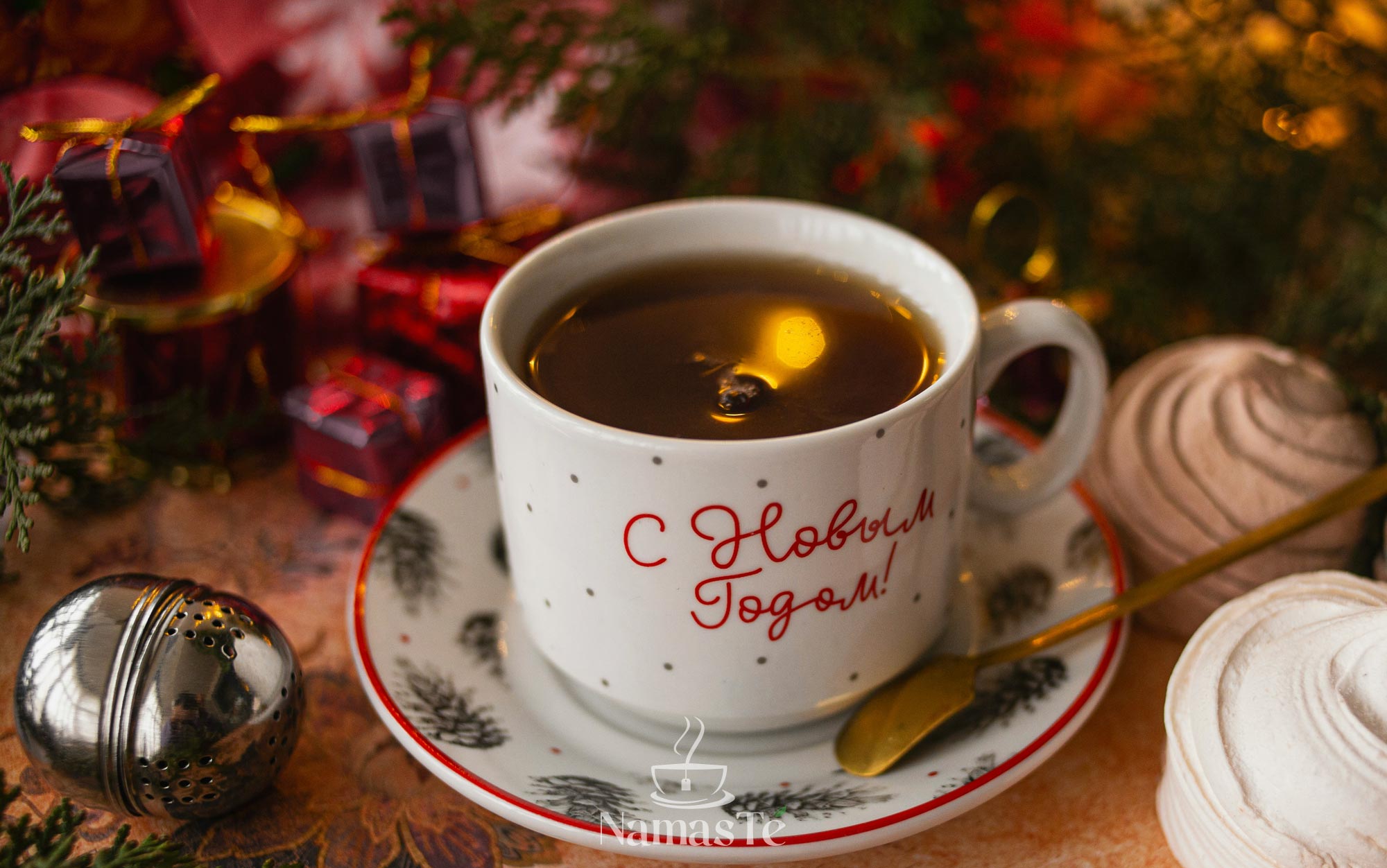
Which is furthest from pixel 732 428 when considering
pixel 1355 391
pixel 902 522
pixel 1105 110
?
pixel 1105 110

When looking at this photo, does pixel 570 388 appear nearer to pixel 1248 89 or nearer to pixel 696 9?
pixel 696 9

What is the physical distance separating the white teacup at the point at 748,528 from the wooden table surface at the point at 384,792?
105 millimetres

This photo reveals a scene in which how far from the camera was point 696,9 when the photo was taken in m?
1.06

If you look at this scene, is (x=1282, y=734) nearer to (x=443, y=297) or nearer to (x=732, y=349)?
(x=732, y=349)

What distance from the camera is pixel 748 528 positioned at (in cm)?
56

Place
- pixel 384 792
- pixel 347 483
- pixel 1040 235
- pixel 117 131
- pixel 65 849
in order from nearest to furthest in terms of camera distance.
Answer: pixel 65 849
pixel 384 792
pixel 117 131
pixel 347 483
pixel 1040 235

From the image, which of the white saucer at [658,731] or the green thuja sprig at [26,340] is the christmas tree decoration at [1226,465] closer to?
the white saucer at [658,731]

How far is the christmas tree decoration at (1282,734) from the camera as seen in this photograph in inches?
20.3

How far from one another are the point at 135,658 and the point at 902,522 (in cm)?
43

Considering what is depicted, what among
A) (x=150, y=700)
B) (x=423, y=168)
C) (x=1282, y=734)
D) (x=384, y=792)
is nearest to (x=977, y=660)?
(x=1282, y=734)

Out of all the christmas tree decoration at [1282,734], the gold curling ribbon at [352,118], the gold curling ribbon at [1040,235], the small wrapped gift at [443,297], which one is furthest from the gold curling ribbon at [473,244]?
the christmas tree decoration at [1282,734]

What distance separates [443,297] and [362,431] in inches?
5.8

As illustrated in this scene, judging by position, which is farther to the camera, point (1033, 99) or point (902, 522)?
point (1033, 99)

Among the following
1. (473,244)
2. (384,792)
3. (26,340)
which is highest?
(26,340)
